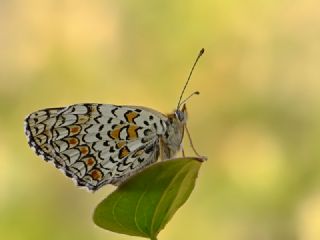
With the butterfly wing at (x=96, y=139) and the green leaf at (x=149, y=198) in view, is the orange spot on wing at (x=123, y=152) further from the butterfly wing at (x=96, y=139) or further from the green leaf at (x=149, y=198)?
the green leaf at (x=149, y=198)

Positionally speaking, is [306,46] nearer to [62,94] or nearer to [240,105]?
[240,105]

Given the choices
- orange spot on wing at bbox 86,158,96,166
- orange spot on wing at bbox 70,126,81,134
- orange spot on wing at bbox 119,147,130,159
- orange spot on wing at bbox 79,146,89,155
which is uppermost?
orange spot on wing at bbox 70,126,81,134

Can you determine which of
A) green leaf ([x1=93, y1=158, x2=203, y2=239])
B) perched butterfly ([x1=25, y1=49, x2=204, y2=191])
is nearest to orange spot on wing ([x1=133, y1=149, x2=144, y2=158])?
perched butterfly ([x1=25, y1=49, x2=204, y2=191])

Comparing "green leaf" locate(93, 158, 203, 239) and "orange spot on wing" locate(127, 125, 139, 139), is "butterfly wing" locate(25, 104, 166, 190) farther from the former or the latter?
"green leaf" locate(93, 158, 203, 239)

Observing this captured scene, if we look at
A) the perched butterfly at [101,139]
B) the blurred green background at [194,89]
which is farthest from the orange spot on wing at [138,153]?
the blurred green background at [194,89]

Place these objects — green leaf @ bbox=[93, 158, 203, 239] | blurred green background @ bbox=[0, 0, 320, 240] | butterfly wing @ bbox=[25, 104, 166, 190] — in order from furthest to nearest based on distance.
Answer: blurred green background @ bbox=[0, 0, 320, 240] < butterfly wing @ bbox=[25, 104, 166, 190] < green leaf @ bbox=[93, 158, 203, 239]

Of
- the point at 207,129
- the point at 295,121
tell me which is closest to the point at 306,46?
the point at 295,121

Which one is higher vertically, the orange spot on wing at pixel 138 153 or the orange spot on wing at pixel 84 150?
the orange spot on wing at pixel 84 150
